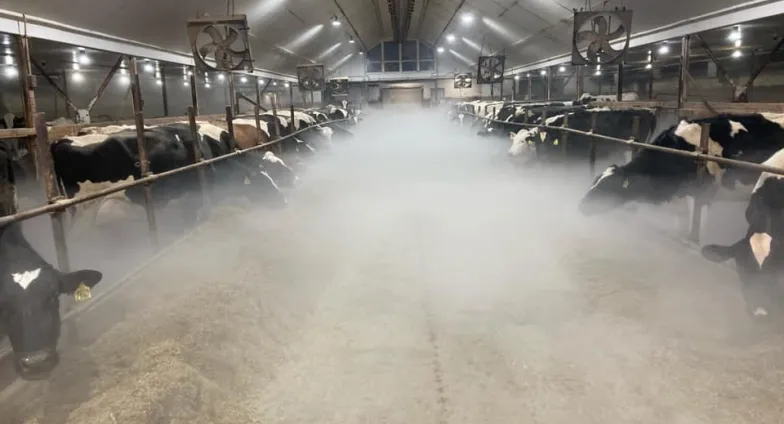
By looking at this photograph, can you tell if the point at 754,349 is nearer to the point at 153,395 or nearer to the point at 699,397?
the point at 699,397

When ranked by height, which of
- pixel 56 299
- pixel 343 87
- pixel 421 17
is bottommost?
pixel 56 299

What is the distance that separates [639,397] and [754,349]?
41.3 inches

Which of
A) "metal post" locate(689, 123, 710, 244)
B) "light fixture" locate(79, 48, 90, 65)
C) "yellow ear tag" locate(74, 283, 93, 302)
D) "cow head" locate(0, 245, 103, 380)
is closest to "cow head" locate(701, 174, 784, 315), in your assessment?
"metal post" locate(689, 123, 710, 244)

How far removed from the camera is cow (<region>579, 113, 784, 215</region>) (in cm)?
680

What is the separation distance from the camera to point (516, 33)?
21469 millimetres

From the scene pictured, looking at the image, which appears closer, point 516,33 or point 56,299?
point 56,299

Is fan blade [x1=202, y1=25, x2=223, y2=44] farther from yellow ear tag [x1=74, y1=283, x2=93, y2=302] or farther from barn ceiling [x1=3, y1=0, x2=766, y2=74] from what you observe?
yellow ear tag [x1=74, y1=283, x2=93, y2=302]

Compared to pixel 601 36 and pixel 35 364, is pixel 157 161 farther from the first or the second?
pixel 601 36

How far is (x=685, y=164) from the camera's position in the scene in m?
6.98

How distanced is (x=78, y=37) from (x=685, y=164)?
913 centimetres

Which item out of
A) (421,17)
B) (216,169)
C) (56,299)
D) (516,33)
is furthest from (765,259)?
(421,17)

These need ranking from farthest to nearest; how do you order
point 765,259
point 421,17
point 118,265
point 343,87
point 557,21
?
point 421,17 → point 343,87 → point 557,21 → point 118,265 → point 765,259

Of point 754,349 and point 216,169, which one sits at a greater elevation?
point 216,169

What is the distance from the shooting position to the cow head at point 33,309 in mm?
3322
